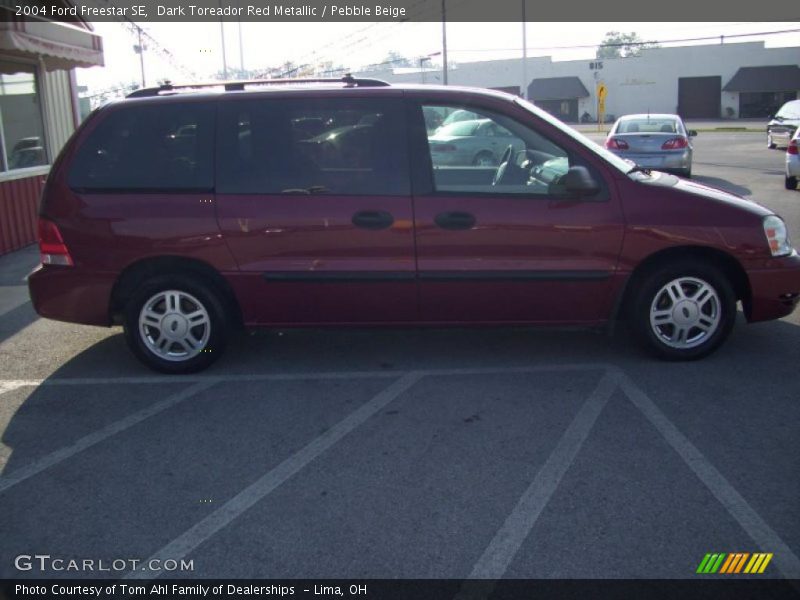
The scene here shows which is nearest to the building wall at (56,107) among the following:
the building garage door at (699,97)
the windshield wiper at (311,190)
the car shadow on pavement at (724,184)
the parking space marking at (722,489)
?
the windshield wiper at (311,190)

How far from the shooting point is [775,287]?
570 cm

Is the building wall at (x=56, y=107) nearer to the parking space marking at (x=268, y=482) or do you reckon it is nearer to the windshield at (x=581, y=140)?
the windshield at (x=581, y=140)

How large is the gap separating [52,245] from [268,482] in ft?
8.71

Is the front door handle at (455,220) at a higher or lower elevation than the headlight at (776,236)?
higher

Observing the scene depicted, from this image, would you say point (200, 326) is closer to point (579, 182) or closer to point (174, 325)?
point (174, 325)

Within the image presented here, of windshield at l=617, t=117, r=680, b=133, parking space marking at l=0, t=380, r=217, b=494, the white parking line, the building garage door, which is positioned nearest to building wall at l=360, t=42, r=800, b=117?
the building garage door

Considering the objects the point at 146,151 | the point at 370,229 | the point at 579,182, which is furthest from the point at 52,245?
the point at 579,182

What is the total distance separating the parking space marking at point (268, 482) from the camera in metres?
3.57

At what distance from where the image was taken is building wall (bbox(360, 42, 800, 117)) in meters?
60.5

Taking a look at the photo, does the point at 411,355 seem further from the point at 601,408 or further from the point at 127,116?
the point at 127,116

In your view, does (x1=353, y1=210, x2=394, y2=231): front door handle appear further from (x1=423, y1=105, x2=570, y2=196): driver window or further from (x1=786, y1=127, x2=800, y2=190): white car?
(x1=786, y1=127, x2=800, y2=190): white car

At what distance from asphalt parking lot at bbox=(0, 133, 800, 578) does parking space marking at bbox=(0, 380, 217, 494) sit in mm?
18

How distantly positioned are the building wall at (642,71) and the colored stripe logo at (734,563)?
6008cm

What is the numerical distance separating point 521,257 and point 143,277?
8.42ft
